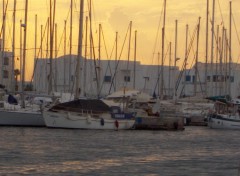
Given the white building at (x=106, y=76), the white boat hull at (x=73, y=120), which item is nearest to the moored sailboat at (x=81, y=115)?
the white boat hull at (x=73, y=120)

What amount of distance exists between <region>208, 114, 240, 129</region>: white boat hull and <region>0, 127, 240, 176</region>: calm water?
291 inches

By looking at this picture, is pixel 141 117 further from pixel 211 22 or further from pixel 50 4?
pixel 211 22

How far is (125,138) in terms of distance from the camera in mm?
49000

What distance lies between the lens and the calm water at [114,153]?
30797 mm

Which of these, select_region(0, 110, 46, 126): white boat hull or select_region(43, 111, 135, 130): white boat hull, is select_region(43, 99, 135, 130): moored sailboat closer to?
select_region(43, 111, 135, 130): white boat hull

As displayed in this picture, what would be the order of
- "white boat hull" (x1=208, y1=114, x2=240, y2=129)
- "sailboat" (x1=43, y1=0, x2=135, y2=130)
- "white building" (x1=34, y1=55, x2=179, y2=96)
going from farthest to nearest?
"white building" (x1=34, y1=55, x2=179, y2=96) → "white boat hull" (x1=208, y1=114, x2=240, y2=129) → "sailboat" (x1=43, y1=0, x2=135, y2=130)

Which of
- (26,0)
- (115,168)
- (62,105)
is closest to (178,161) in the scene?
(115,168)

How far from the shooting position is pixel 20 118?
55.7 metres

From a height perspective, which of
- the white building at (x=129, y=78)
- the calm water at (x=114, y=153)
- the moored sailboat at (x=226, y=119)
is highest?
the white building at (x=129, y=78)

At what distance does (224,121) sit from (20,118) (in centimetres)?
1923

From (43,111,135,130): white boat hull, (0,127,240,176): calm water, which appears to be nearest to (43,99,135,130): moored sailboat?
(43,111,135,130): white boat hull

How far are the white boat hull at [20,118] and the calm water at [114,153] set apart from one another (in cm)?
110

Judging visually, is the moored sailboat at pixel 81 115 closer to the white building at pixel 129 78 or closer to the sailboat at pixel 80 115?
the sailboat at pixel 80 115

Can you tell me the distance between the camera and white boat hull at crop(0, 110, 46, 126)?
5569cm
